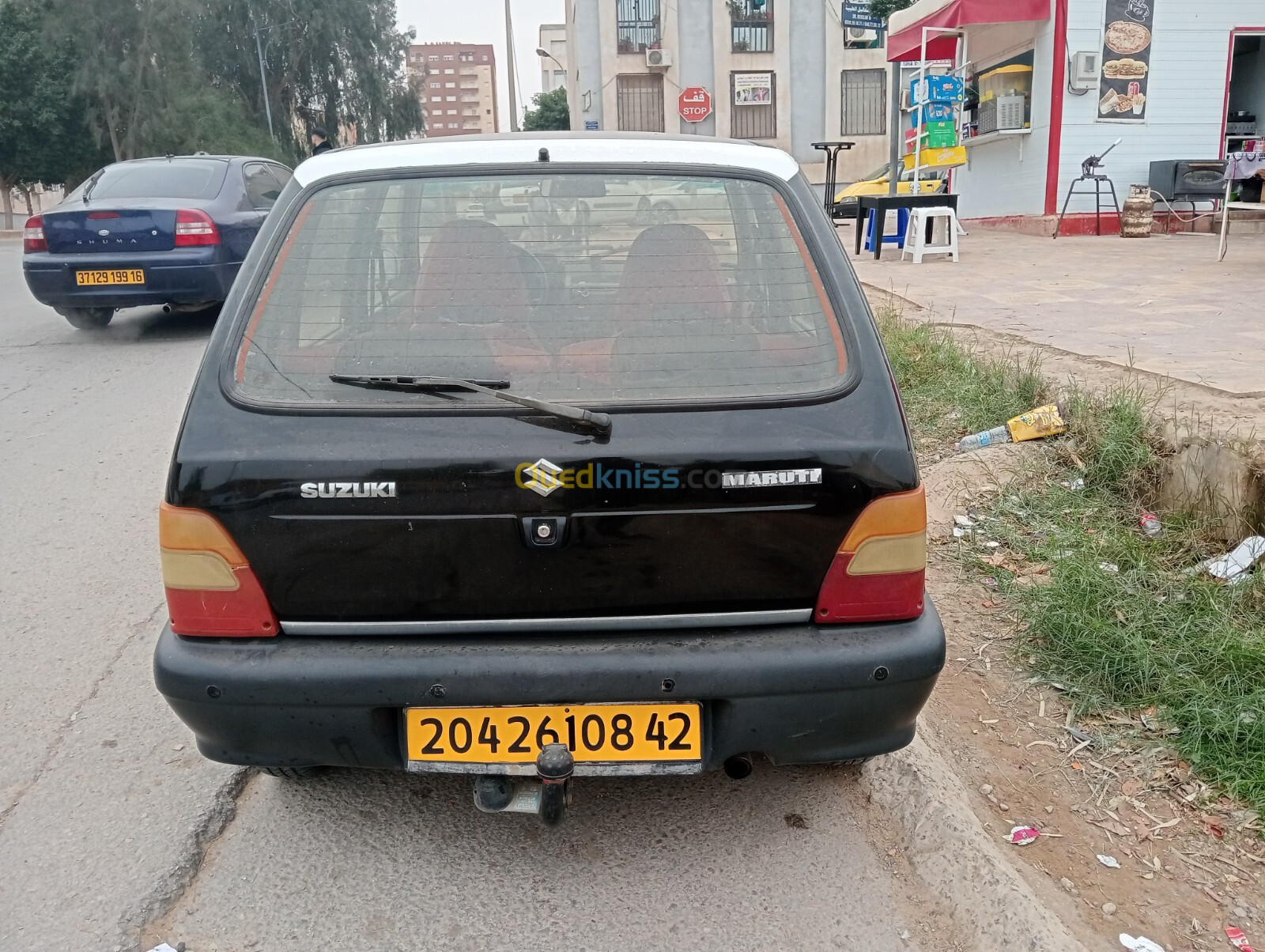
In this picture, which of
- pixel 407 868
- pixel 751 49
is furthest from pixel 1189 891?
pixel 751 49

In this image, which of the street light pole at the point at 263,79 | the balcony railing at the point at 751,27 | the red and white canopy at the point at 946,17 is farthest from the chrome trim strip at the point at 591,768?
the balcony railing at the point at 751,27

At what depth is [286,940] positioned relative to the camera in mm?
2168

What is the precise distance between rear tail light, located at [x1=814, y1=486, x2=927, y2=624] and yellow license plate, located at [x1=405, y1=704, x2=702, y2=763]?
14.7 inches

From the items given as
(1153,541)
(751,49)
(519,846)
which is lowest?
(519,846)

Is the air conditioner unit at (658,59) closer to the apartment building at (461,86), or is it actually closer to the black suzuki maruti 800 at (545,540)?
the black suzuki maruti 800 at (545,540)

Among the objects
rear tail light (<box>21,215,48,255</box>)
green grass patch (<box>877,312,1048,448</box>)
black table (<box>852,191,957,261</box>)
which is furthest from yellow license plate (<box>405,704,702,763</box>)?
black table (<box>852,191,957,261</box>)

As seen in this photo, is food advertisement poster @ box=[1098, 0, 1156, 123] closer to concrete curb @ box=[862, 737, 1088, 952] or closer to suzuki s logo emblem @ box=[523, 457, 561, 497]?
concrete curb @ box=[862, 737, 1088, 952]

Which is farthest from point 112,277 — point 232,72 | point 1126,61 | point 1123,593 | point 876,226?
point 232,72

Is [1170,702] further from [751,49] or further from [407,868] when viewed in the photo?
[751,49]

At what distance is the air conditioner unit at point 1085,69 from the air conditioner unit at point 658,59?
28437mm

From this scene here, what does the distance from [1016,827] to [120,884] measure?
2.07 meters

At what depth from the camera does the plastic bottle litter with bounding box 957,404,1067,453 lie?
4.62m

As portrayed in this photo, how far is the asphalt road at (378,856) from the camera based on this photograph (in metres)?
2.19

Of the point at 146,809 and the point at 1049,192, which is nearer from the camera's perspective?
the point at 146,809
